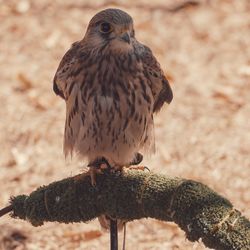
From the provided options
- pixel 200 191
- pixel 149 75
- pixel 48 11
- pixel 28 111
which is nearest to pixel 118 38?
pixel 149 75

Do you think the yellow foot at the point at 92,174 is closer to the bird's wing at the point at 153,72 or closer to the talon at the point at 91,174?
the talon at the point at 91,174

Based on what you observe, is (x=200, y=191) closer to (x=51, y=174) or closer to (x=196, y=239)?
(x=196, y=239)

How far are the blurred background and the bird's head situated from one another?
1.53 metres

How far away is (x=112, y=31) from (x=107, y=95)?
0.35m

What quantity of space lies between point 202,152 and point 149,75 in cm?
201

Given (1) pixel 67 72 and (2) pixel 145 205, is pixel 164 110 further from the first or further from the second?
(2) pixel 145 205

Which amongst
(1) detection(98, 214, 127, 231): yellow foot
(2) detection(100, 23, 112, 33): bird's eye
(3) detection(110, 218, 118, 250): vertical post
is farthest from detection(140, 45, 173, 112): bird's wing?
(3) detection(110, 218, 118, 250): vertical post

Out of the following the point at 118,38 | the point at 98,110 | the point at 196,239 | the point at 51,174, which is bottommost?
the point at 196,239

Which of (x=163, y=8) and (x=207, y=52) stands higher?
(x=163, y=8)

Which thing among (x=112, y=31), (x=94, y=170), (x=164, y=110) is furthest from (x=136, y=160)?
(x=164, y=110)

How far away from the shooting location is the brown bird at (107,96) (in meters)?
4.20

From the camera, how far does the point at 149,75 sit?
4355 millimetres

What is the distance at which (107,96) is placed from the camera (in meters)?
4.21

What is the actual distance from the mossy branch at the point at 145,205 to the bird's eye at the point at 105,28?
2.88ft
